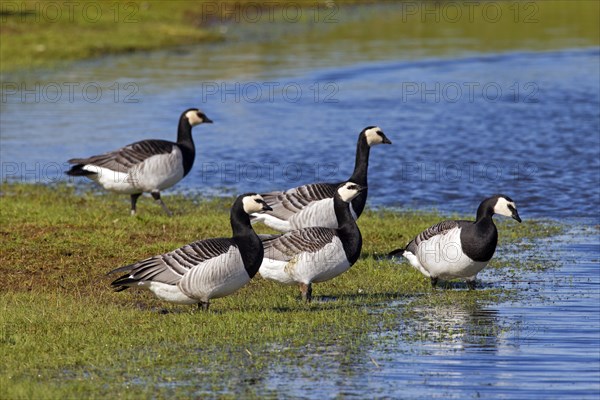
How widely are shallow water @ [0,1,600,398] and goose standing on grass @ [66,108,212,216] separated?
3.70 metres

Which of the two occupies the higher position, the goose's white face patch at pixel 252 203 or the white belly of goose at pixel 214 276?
the goose's white face patch at pixel 252 203

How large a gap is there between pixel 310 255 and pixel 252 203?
3.40 feet

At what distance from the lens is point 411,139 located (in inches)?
1252

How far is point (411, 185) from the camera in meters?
25.7

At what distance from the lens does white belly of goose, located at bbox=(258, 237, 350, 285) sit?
14.4m

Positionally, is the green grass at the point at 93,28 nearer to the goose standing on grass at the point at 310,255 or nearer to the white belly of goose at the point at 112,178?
the white belly of goose at the point at 112,178

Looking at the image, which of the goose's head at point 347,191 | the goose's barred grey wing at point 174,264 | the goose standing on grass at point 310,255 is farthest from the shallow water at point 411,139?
the goose's head at point 347,191

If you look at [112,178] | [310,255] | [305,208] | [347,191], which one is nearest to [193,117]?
[112,178]

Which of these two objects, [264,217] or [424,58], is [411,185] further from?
[424,58]

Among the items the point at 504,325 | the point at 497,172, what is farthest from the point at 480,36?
the point at 504,325

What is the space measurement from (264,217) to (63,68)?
89.8 feet

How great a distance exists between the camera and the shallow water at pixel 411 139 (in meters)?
12.1

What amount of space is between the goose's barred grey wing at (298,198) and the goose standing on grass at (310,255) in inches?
98.4

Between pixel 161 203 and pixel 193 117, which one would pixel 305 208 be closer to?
pixel 161 203
